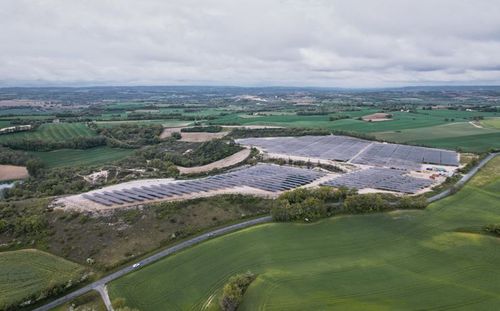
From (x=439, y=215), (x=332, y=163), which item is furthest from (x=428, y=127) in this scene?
(x=439, y=215)

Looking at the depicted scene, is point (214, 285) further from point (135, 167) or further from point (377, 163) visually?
point (377, 163)

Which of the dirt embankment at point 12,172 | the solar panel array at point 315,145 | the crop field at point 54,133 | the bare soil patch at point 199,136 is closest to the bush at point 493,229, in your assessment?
the solar panel array at point 315,145

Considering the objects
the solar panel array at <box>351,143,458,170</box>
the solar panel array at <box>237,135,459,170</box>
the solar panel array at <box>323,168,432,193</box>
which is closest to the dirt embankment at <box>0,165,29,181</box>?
the solar panel array at <box>237,135,459,170</box>

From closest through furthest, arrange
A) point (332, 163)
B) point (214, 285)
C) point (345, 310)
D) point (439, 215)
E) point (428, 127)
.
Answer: point (345, 310)
point (214, 285)
point (439, 215)
point (332, 163)
point (428, 127)

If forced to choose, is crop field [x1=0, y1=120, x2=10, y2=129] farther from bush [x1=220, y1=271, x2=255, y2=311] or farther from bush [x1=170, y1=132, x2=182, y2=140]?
bush [x1=220, y1=271, x2=255, y2=311]

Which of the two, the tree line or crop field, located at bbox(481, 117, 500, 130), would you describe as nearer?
the tree line
